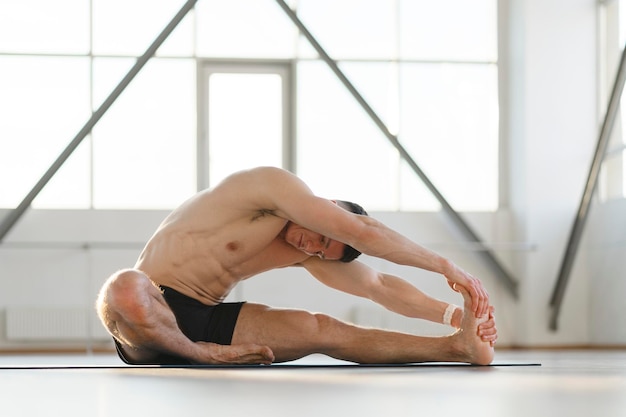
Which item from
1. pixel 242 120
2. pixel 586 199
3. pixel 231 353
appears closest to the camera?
pixel 231 353

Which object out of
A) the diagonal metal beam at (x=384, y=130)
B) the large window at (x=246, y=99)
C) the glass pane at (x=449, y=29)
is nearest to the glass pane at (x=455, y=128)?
A: the large window at (x=246, y=99)

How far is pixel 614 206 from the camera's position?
29.1ft

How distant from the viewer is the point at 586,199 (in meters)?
8.93

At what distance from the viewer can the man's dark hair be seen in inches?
136

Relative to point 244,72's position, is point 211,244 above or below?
below

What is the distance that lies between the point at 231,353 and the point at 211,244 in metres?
0.38

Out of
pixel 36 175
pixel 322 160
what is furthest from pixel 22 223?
pixel 322 160

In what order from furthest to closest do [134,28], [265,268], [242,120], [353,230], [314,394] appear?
[242,120]
[134,28]
[265,268]
[353,230]
[314,394]

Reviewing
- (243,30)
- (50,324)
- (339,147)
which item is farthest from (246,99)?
(50,324)

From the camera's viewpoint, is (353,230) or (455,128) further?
(455,128)

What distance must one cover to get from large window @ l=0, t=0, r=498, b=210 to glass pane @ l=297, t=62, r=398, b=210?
0.04ft

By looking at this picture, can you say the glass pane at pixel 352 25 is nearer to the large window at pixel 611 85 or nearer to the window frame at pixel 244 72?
the window frame at pixel 244 72

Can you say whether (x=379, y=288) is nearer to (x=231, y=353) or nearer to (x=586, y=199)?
(x=231, y=353)

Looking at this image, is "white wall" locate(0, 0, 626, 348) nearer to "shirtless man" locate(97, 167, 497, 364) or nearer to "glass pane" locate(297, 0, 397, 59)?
"glass pane" locate(297, 0, 397, 59)
